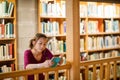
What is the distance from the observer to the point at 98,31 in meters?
5.37

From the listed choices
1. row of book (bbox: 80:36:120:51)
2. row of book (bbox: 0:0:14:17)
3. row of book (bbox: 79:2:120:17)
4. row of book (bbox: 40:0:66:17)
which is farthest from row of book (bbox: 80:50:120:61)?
row of book (bbox: 0:0:14:17)

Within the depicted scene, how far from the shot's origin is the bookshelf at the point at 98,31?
505cm

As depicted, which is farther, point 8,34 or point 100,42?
point 100,42

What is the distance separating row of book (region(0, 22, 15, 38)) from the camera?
4004 millimetres

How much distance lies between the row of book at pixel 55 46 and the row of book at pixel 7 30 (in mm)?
802

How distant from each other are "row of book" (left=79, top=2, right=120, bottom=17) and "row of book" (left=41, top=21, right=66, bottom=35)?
0.62m

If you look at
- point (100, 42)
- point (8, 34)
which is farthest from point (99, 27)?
point (8, 34)

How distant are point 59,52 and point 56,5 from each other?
0.95m

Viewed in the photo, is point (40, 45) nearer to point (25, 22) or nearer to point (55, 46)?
point (25, 22)

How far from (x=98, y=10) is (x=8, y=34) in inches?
89.8

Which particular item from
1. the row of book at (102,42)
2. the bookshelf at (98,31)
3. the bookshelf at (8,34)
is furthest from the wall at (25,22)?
the row of book at (102,42)

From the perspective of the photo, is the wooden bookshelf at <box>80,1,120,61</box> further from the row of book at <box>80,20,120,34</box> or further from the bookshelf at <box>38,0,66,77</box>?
the bookshelf at <box>38,0,66,77</box>

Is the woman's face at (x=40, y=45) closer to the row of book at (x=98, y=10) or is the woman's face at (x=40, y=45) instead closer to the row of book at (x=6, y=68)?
the row of book at (x=6, y=68)

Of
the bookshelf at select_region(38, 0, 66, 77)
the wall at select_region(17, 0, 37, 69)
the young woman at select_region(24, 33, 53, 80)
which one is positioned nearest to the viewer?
the young woman at select_region(24, 33, 53, 80)
